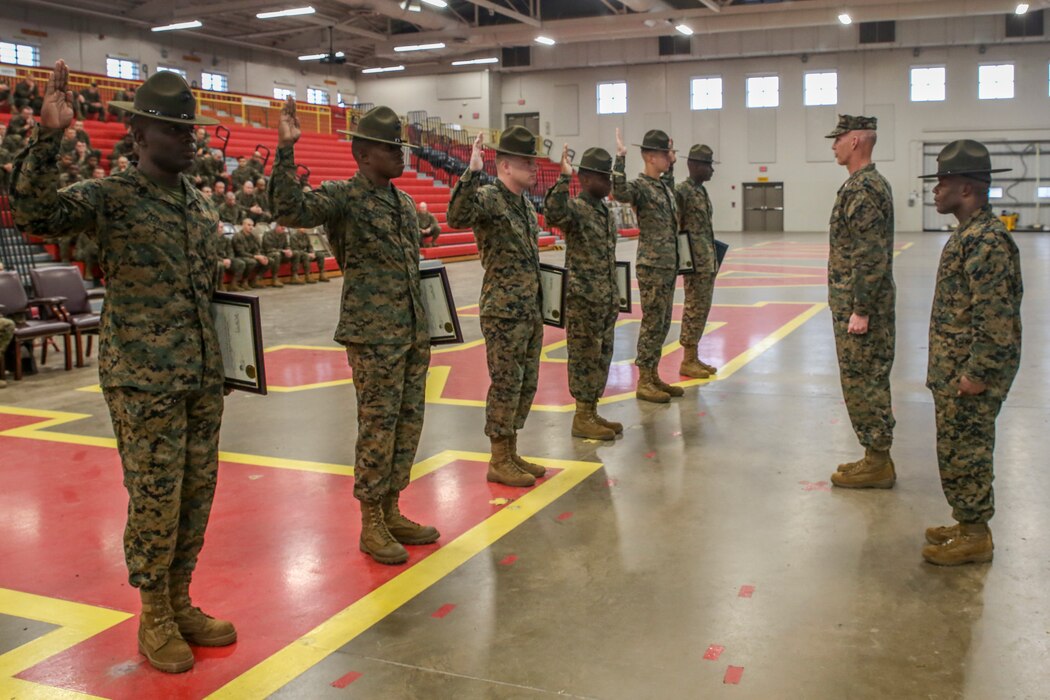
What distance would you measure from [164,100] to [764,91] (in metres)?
35.5

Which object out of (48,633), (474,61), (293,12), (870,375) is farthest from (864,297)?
(474,61)

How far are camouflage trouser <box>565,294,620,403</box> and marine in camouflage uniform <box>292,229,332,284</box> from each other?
12.2 m

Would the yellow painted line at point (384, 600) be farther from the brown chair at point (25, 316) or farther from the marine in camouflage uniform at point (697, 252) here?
the brown chair at point (25, 316)

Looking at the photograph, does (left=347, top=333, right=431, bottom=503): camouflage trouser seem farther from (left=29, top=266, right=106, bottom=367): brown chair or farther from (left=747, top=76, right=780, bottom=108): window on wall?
(left=747, top=76, right=780, bottom=108): window on wall

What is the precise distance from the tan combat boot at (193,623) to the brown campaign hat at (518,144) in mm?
2726

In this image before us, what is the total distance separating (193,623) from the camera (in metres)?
3.39

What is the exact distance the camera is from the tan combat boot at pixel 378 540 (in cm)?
416

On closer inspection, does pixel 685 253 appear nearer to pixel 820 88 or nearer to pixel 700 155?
pixel 700 155

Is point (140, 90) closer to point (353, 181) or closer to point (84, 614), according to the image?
point (353, 181)

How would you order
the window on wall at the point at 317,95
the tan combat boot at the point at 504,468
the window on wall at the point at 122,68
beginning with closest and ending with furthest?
1. the tan combat boot at the point at 504,468
2. the window on wall at the point at 122,68
3. the window on wall at the point at 317,95

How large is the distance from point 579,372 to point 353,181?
2.48 metres

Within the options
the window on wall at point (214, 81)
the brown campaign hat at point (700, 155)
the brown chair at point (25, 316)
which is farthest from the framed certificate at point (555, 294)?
the window on wall at point (214, 81)

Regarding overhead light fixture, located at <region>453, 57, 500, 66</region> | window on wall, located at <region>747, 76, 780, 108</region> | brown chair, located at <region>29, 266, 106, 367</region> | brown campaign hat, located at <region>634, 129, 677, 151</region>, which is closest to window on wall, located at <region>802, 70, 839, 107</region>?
window on wall, located at <region>747, 76, 780, 108</region>

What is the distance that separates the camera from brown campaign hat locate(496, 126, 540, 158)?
5027 mm
